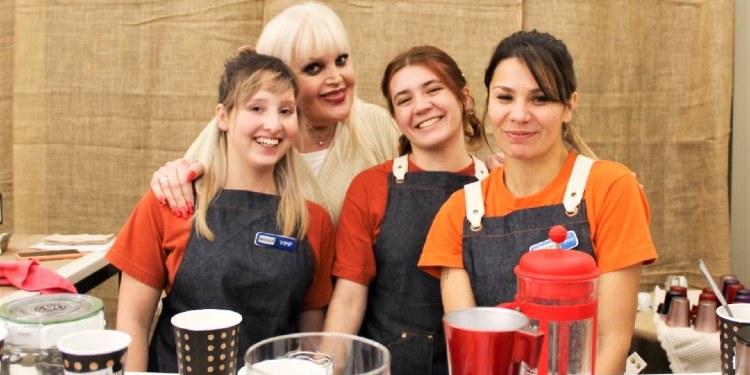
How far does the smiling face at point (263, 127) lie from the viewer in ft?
6.22

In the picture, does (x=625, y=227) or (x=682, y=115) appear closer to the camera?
(x=625, y=227)

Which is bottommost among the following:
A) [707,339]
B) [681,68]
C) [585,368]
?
[707,339]

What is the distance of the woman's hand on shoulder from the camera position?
74.2 inches

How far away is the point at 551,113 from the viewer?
5.55 feet

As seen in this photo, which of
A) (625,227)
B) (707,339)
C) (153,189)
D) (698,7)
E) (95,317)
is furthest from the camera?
(698,7)

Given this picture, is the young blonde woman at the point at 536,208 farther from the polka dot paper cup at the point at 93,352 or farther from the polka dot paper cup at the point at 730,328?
the polka dot paper cup at the point at 93,352

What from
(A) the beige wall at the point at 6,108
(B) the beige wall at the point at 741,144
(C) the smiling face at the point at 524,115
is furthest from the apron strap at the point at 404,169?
(A) the beige wall at the point at 6,108

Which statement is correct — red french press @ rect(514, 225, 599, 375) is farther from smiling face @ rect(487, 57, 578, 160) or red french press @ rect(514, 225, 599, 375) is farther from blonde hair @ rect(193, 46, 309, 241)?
blonde hair @ rect(193, 46, 309, 241)

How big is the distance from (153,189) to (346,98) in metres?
0.63

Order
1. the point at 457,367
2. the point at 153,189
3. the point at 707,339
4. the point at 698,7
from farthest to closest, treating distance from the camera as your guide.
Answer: the point at 698,7
the point at 707,339
the point at 153,189
the point at 457,367

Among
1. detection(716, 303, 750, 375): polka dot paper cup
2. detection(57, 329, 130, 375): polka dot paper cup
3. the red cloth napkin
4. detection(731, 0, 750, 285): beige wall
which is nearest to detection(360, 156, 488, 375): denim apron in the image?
the red cloth napkin

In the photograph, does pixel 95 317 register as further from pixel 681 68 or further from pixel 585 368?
pixel 681 68

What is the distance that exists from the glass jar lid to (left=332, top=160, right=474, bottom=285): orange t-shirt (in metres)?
0.81

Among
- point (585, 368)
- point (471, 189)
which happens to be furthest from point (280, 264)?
point (585, 368)
